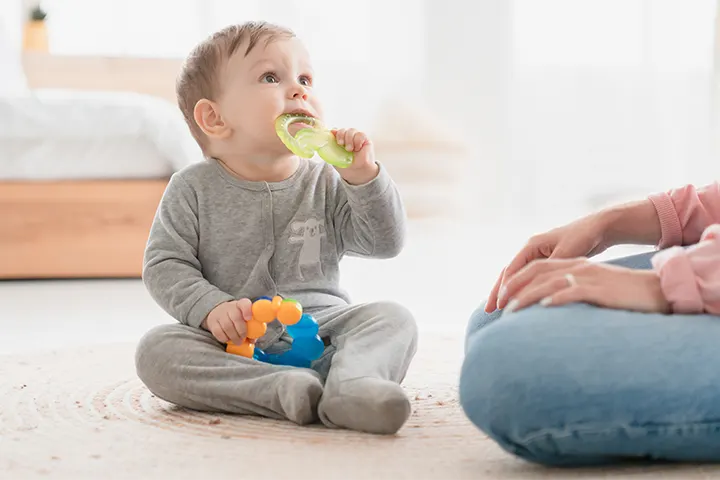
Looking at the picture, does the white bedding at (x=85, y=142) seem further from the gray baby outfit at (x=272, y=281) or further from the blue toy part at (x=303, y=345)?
the blue toy part at (x=303, y=345)

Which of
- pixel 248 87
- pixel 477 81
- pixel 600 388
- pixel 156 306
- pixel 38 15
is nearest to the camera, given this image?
pixel 600 388

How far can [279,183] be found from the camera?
51.9 inches

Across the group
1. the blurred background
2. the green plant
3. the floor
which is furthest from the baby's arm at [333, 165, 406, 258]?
the green plant

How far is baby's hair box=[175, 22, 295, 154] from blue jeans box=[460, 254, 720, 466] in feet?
2.06

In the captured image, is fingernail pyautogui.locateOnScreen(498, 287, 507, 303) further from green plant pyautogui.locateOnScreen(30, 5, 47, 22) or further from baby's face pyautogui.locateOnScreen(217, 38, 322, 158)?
green plant pyautogui.locateOnScreen(30, 5, 47, 22)

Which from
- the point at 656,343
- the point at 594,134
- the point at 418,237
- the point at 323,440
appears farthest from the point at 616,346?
the point at 594,134

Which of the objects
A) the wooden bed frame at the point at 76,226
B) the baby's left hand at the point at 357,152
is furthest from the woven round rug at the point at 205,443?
the wooden bed frame at the point at 76,226

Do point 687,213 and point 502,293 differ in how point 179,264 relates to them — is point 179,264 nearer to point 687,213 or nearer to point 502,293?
point 502,293

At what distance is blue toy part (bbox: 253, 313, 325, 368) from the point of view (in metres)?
1.17

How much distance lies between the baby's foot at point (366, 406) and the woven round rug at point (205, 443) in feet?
0.04

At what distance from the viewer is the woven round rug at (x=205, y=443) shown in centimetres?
87

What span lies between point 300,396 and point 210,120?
45 cm

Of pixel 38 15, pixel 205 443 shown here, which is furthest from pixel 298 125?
pixel 38 15

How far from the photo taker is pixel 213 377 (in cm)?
115
